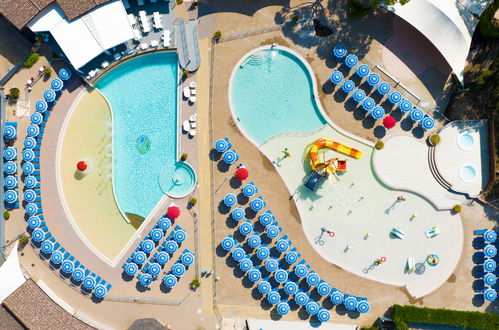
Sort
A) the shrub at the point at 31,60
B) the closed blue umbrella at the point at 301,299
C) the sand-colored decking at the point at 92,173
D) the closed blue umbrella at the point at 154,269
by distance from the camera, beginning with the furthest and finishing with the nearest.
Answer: the sand-colored decking at the point at 92,173, the shrub at the point at 31,60, the closed blue umbrella at the point at 154,269, the closed blue umbrella at the point at 301,299

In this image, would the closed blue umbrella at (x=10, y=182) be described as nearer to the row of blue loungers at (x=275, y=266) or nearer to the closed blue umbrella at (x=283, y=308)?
the row of blue loungers at (x=275, y=266)

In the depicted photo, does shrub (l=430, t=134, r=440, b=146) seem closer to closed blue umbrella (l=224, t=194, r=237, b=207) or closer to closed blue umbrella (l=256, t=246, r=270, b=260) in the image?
closed blue umbrella (l=256, t=246, r=270, b=260)

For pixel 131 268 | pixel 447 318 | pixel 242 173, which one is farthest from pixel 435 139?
pixel 131 268

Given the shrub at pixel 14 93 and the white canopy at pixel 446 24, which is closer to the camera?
the white canopy at pixel 446 24

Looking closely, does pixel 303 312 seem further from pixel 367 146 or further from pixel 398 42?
pixel 398 42

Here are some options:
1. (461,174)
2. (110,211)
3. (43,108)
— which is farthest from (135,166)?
(461,174)

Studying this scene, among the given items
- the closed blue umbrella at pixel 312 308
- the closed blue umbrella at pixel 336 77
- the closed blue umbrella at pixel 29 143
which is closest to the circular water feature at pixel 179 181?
the closed blue umbrella at pixel 29 143
